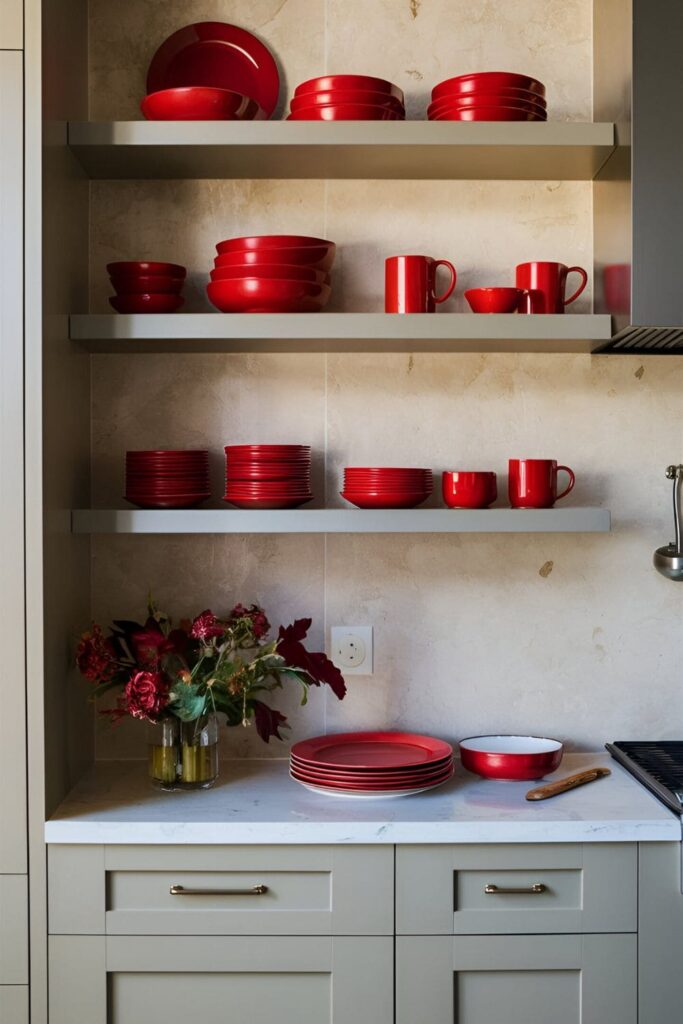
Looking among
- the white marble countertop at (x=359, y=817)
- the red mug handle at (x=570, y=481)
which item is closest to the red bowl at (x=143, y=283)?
the red mug handle at (x=570, y=481)

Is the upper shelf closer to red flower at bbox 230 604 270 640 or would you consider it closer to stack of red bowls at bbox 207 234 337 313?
stack of red bowls at bbox 207 234 337 313

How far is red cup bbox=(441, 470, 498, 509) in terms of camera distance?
1.96 meters

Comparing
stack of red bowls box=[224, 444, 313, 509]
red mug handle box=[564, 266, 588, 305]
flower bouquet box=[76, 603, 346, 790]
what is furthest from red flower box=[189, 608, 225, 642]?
red mug handle box=[564, 266, 588, 305]

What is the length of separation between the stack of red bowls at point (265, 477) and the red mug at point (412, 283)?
1.11 ft

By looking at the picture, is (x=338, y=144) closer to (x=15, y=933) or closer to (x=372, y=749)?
(x=372, y=749)

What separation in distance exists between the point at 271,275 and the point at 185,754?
2.91 feet

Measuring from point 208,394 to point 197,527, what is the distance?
0.36m

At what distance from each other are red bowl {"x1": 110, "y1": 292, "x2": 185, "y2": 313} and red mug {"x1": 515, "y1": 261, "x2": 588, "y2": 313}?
2.25 feet

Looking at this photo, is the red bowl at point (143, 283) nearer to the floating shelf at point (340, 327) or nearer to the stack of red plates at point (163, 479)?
the floating shelf at point (340, 327)

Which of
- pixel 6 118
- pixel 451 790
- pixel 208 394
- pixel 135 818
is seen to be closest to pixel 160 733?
pixel 135 818

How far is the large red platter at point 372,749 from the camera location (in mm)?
1938

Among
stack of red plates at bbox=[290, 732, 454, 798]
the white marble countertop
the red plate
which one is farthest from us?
the red plate

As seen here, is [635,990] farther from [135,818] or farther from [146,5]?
[146,5]

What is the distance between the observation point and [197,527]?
191 cm
